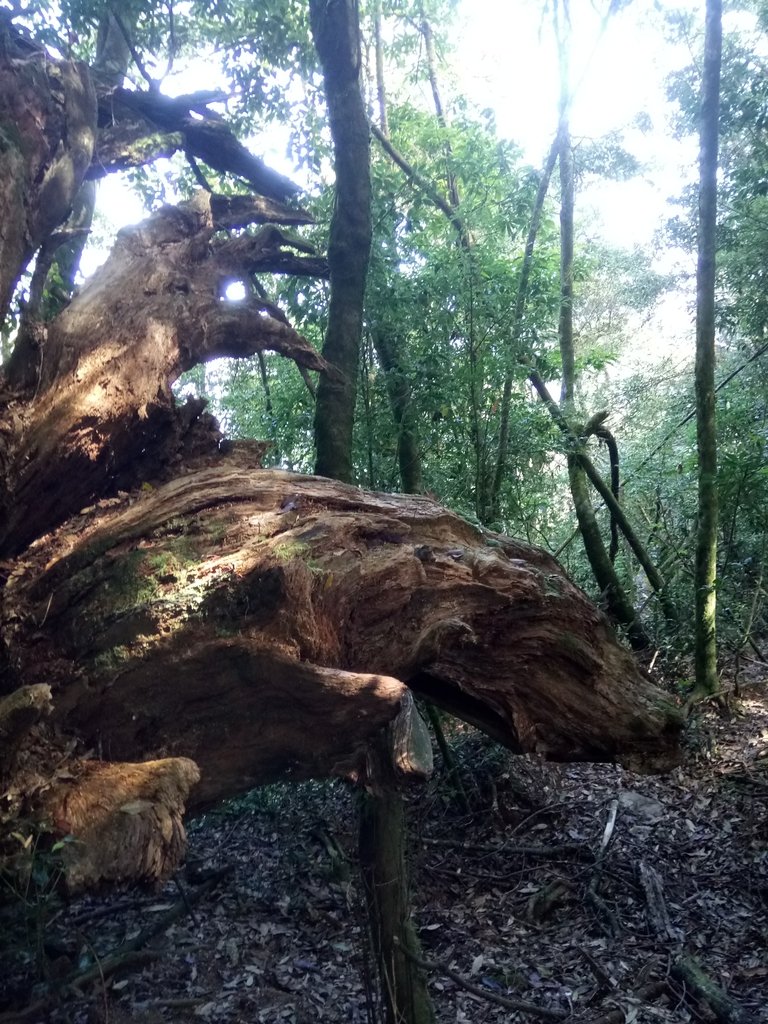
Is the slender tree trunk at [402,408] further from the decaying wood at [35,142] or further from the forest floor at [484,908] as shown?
the decaying wood at [35,142]

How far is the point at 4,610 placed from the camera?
2.96 metres

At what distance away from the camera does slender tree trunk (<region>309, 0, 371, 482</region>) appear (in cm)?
510

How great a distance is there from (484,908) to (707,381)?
4210mm

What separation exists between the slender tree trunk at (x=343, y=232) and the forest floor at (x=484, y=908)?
92.3 inches

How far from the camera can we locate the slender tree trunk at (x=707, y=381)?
5965 mm

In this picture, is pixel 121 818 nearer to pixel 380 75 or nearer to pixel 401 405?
pixel 401 405

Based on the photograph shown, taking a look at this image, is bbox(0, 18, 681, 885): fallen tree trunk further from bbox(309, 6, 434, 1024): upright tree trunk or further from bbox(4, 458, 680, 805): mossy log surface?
bbox(309, 6, 434, 1024): upright tree trunk

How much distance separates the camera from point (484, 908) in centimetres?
493

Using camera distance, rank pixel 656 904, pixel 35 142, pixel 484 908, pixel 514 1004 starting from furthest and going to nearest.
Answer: pixel 484 908 → pixel 656 904 → pixel 35 142 → pixel 514 1004

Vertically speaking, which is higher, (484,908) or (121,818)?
(121,818)

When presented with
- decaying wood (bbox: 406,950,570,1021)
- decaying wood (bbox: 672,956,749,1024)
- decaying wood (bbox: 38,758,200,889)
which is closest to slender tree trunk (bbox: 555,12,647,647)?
decaying wood (bbox: 672,956,749,1024)

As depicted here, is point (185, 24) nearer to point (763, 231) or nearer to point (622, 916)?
point (763, 231)

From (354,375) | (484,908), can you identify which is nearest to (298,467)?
(354,375)

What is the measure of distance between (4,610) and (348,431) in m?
2.65
